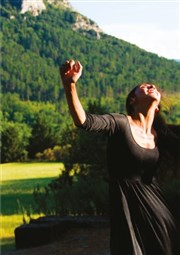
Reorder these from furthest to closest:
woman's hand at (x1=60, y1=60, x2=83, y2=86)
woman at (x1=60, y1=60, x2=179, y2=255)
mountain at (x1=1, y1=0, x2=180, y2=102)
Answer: mountain at (x1=1, y1=0, x2=180, y2=102) < woman at (x1=60, y1=60, x2=179, y2=255) < woman's hand at (x1=60, y1=60, x2=83, y2=86)

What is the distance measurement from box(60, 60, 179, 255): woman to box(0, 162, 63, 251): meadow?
730cm

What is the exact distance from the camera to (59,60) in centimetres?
14538

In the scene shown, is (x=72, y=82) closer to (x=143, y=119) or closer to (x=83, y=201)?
(x=143, y=119)

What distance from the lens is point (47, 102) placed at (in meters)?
122

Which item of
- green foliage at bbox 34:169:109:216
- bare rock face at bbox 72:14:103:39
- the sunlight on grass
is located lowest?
the sunlight on grass

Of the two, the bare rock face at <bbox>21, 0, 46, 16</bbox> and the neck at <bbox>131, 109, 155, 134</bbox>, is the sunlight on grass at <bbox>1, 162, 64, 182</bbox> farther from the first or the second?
the bare rock face at <bbox>21, 0, 46, 16</bbox>

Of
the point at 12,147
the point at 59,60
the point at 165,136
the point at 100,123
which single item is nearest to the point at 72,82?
the point at 100,123

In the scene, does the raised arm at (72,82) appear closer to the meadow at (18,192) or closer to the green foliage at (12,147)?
the meadow at (18,192)

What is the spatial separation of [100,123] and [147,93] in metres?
0.51

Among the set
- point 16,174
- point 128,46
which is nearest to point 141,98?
point 16,174

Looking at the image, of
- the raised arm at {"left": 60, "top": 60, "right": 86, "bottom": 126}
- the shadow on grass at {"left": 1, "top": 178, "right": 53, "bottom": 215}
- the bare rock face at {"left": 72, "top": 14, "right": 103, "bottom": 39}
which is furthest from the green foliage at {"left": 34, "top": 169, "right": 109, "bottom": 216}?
the bare rock face at {"left": 72, "top": 14, "right": 103, "bottom": 39}

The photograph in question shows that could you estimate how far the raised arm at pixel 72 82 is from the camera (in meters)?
3.85

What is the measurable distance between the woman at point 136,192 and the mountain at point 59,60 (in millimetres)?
105583

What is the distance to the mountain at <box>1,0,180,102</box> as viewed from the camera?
128 metres
